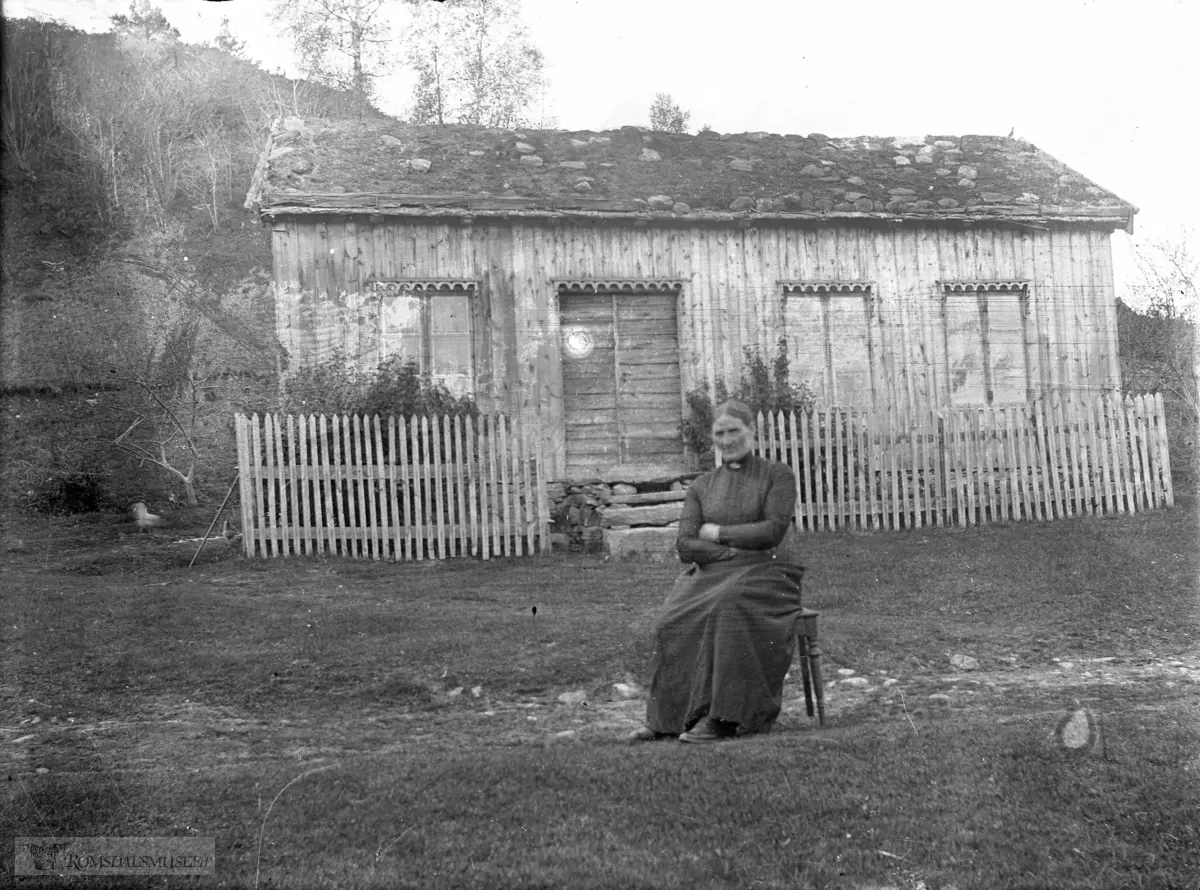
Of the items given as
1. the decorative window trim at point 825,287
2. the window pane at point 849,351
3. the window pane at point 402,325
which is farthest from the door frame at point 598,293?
the window pane at point 849,351

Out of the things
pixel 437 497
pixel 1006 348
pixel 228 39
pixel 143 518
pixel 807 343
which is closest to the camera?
pixel 228 39

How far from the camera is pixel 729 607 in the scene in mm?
4805

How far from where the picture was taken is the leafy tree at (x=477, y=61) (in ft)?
20.7

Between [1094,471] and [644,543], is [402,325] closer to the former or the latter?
[644,543]

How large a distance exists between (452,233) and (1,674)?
855 centimetres

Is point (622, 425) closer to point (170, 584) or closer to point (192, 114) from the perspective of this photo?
point (170, 584)

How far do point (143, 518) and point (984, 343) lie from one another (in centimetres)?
1192

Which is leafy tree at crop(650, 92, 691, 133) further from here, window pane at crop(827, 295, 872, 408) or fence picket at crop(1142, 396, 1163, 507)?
fence picket at crop(1142, 396, 1163, 507)

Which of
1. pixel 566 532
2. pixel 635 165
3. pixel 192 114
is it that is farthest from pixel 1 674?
pixel 192 114

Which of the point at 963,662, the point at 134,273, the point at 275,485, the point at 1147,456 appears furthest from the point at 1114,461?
the point at 134,273

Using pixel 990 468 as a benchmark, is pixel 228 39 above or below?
above

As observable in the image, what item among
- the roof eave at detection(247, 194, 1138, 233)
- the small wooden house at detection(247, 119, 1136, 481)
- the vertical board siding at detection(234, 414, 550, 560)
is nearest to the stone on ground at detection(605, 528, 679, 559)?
the vertical board siding at detection(234, 414, 550, 560)

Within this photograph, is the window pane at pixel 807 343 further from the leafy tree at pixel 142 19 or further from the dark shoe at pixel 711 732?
the dark shoe at pixel 711 732

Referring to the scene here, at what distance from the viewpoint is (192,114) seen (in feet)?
77.2
